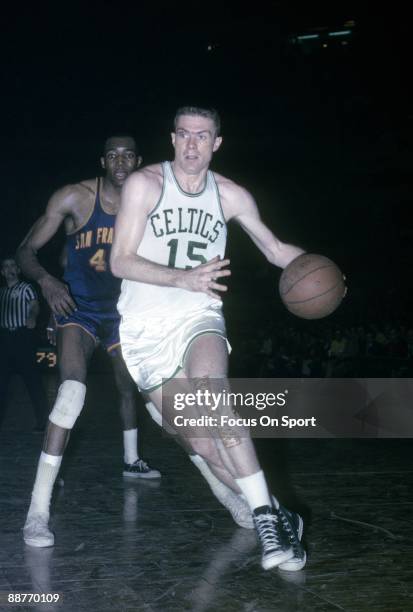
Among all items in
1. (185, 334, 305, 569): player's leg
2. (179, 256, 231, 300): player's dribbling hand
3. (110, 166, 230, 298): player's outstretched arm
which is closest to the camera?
(185, 334, 305, 569): player's leg

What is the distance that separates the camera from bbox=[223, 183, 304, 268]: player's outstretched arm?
12.6ft

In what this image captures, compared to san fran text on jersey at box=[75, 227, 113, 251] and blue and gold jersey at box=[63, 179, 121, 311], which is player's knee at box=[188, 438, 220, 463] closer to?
blue and gold jersey at box=[63, 179, 121, 311]

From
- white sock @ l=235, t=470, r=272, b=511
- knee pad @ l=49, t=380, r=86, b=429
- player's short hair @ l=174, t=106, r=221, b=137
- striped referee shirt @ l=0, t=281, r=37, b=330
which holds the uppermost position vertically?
player's short hair @ l=174, t=106, r=221, b=137

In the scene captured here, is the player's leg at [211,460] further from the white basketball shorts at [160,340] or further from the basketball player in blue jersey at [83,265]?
the basketball player in blue jersey at [83,265]

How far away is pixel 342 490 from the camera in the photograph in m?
4.97

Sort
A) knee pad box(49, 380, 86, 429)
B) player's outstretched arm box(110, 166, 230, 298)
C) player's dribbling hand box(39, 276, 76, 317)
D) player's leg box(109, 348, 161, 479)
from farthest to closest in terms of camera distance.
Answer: player's leg box(109, 348, 161, 479)
player's dribbling hand box(39, 276, 76, 317)
knee pad box(49, 380, 86, 429)
player's outstretched arm box(110, 166, 230, 298)

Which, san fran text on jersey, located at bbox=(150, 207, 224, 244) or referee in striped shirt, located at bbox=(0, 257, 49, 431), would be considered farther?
referee in striped shirt, located at bbox=(0, 257, 49, 431)

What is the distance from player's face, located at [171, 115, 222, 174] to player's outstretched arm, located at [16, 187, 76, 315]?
945 mm

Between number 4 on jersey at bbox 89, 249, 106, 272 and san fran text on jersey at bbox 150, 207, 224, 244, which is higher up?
san fran text on jersey at bbox 150, 207, 224, 244

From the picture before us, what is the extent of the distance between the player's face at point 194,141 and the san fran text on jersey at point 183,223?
21 cm

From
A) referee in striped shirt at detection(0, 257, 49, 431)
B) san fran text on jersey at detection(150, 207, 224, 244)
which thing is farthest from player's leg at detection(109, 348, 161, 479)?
referee in striped shirt at detection(0, 257, 49, 431)

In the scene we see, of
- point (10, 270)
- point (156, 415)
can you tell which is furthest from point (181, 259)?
point (10, 270)

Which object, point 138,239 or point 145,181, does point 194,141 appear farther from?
point 138,239

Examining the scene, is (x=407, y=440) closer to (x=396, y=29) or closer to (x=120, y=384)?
(x=120, y=384)
